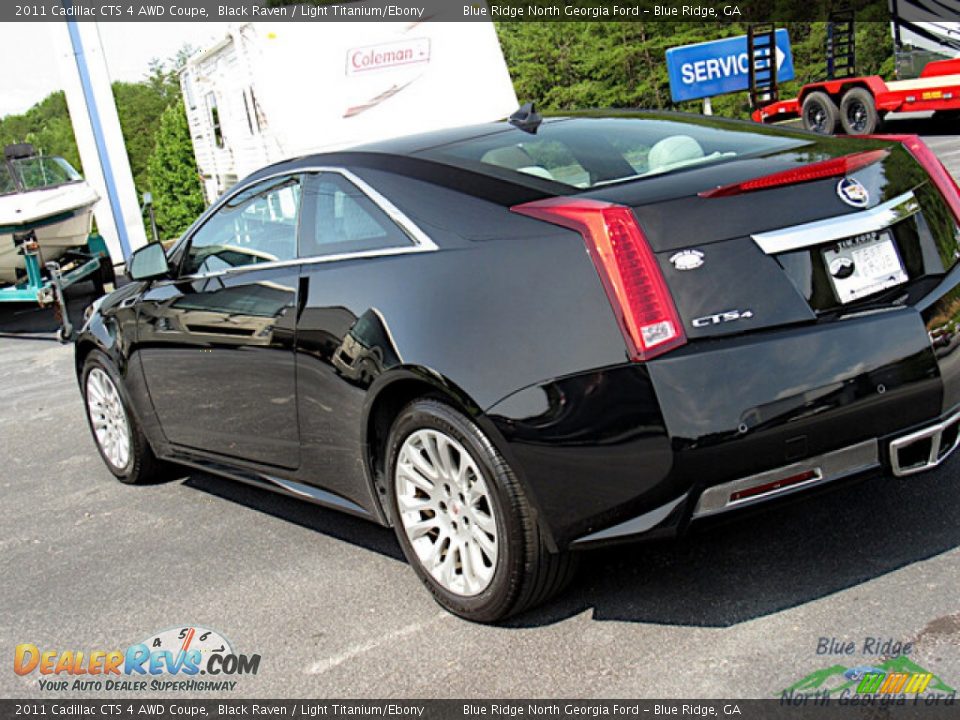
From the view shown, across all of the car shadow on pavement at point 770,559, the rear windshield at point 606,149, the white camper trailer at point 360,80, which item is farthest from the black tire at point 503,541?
the white camper trailer at point 360,80

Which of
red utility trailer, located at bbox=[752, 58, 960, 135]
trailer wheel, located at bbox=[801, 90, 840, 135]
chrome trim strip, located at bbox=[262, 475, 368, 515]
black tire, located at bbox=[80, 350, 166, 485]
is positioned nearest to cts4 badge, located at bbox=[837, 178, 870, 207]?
chrome trim strip, located at bbox=[262, 475, 368, 515]

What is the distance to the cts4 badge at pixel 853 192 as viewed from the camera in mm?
3641

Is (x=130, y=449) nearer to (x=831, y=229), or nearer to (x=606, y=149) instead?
(x=606, y=149)

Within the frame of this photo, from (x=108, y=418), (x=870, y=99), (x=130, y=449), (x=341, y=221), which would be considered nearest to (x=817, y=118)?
(x=870, y=99)

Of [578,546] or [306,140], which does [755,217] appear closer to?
[578,546]

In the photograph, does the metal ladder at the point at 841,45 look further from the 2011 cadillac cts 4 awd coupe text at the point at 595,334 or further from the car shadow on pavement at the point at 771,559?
the car shadow on pavement at the point at 771,559

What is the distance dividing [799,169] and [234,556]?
2.65 m

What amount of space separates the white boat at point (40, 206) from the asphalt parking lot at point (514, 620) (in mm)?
9065

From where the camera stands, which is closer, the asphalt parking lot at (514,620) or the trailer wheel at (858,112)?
the asphalt parking lot at (514,620)

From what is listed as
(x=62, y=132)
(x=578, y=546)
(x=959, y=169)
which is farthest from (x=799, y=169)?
(x=62, y=132)

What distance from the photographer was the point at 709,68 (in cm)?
3098

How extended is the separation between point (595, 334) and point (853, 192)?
96 centimetres

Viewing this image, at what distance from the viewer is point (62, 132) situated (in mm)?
76812

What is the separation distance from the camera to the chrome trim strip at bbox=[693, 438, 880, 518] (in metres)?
3.36
